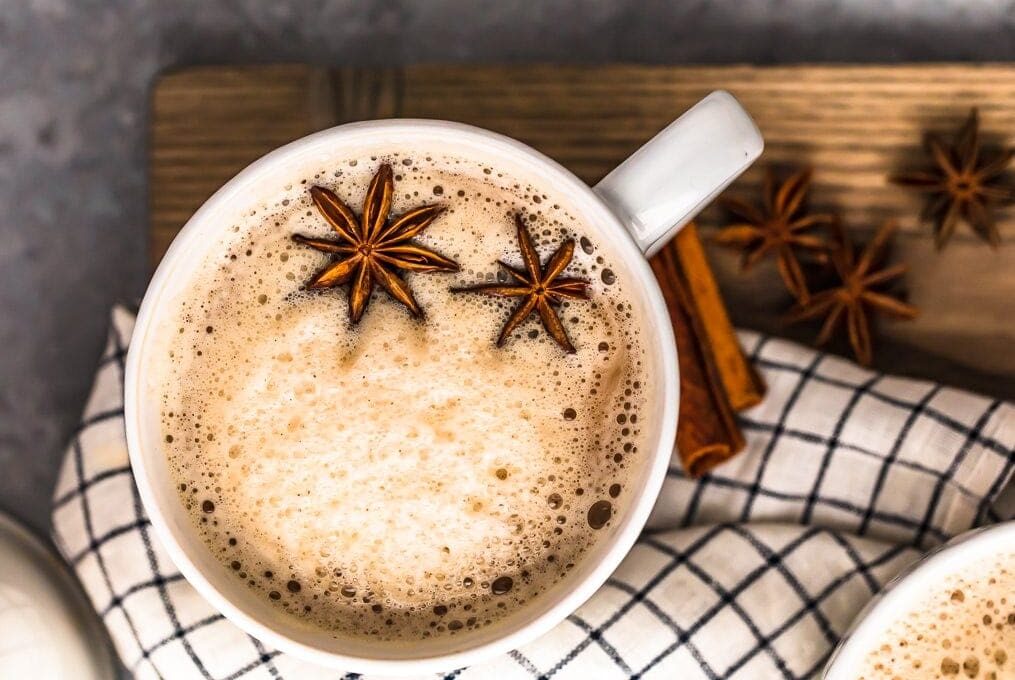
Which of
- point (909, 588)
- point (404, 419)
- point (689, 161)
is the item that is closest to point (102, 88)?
point (404, 419)

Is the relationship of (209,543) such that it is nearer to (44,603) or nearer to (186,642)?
(186,642)

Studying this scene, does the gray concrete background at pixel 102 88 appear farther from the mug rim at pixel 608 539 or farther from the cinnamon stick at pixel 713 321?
the mug rim at pixel 608 539

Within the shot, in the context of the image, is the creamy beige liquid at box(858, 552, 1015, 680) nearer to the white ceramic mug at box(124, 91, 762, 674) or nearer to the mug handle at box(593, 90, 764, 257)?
the white ceramic mug at box(124, 91, 762, 674)

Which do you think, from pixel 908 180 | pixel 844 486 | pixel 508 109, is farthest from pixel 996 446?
pixel 508 109

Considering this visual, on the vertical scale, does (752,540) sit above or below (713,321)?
below

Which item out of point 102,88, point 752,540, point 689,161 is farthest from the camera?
point 102,88

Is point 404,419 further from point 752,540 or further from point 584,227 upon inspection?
point 752,540
